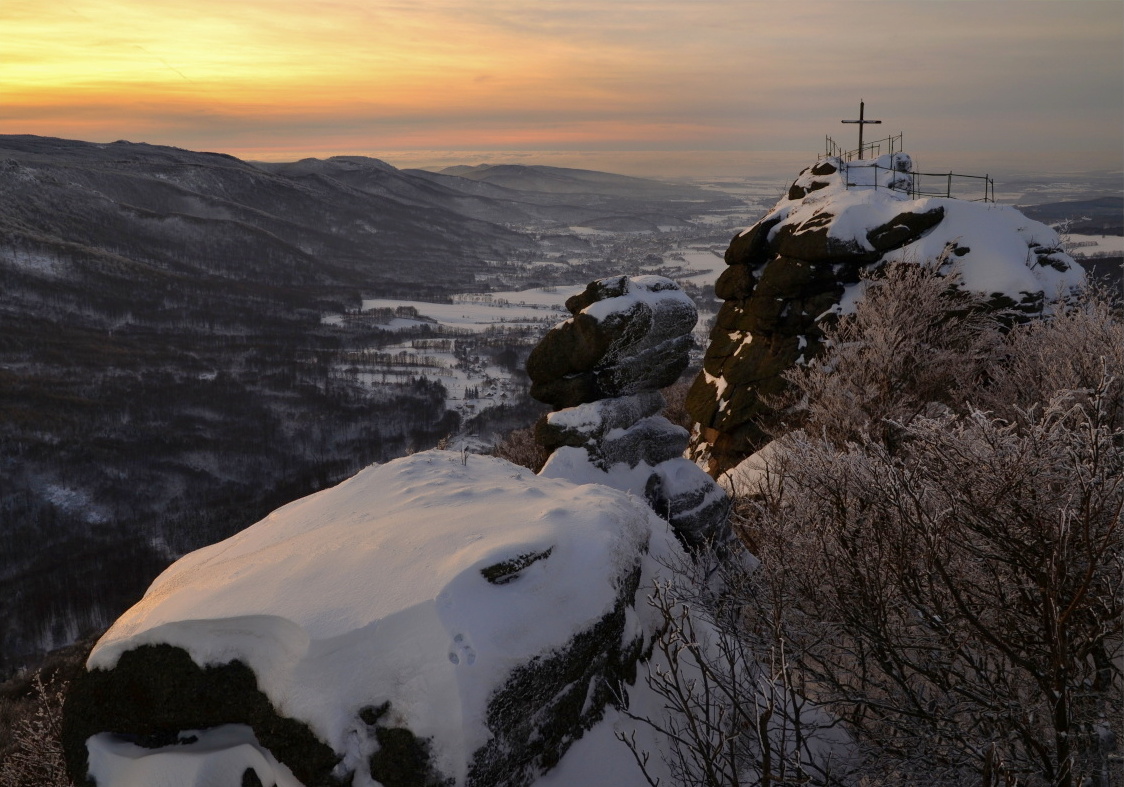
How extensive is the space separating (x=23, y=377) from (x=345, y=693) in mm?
132964

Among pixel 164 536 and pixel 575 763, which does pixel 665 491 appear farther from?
pixel 164 536

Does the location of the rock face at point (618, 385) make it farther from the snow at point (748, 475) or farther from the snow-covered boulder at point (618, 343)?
the snow at point (748, 475)

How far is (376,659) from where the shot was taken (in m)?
7.91

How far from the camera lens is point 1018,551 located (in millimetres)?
7965

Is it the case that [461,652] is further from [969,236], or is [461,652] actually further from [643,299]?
[969,236]

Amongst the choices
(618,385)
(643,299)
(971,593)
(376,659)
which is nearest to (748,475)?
(618,385)

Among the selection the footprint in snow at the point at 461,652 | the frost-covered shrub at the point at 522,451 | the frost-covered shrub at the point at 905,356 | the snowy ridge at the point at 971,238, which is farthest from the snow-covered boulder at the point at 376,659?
the frost-covered shrub at the point at 522,451

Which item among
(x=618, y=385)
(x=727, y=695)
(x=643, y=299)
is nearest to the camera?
(x=727, y=695)

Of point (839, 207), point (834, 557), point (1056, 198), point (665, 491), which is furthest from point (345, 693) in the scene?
point (1056, 198)

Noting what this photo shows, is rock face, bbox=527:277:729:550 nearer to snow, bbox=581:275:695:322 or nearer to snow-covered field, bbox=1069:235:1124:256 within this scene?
snow, bbox=581:275:695:322

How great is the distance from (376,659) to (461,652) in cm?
96

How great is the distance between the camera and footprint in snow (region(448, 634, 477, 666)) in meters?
7.85

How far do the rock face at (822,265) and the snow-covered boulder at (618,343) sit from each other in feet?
30.5

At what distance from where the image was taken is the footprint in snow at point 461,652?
785 cm
